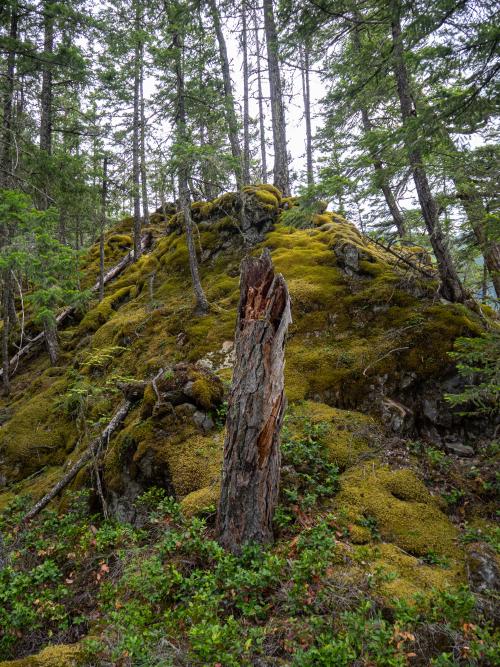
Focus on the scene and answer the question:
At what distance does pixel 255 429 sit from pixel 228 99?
984 cm

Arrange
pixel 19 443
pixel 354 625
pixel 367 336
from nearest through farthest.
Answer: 1. pixel 354 625
2. pixel 367 336
3. pixel 19 443

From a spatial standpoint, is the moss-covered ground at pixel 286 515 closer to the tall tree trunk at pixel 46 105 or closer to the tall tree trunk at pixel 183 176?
the tall tree trunk at pixel 183 176

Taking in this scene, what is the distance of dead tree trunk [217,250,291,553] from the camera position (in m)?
3.88

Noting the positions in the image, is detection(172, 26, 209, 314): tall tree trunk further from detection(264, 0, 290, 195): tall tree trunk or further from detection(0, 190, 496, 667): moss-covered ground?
detection(264, 0, 290, 195): tall tree trunk

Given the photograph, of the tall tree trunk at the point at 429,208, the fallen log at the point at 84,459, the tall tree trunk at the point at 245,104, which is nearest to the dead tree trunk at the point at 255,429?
the fallen log at the point at 84,459

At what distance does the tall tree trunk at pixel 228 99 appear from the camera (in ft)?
31.8

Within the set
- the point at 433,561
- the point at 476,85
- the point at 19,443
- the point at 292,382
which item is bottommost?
the point at 433,561

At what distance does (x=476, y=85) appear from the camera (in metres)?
4.80

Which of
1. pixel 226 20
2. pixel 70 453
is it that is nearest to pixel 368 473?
pixel 70 453

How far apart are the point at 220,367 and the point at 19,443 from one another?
4760 millimetres

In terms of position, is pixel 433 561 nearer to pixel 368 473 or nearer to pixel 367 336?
pixel 368 473

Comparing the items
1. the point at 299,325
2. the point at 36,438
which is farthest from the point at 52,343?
the point at 299,325

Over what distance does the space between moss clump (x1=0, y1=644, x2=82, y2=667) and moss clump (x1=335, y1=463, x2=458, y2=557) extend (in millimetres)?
2924

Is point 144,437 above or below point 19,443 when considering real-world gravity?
above
